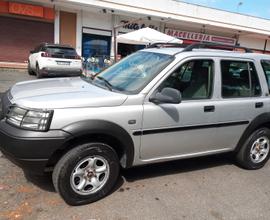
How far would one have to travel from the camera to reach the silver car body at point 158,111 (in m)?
3.26

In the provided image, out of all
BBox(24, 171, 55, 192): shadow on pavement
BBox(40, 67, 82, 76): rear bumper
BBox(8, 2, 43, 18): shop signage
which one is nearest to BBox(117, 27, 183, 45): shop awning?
BBox(40, 67, 82, 76): rear bumper

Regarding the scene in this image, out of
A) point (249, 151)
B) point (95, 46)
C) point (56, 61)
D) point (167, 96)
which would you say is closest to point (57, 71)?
point (56, 61)

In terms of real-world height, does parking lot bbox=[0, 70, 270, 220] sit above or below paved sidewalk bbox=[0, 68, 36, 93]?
above

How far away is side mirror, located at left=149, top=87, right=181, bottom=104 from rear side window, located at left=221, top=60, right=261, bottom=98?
1.02 metres

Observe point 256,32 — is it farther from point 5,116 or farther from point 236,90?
point 5,116

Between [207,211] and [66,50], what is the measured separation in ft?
37.2

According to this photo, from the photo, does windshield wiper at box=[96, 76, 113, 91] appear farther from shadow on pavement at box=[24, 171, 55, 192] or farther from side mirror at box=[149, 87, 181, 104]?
shadow on pavement at box=[24, 171, 55, 192]

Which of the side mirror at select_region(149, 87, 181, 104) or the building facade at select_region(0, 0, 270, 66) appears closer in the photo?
the side mirror at select_region(149, 87, 181, 104)

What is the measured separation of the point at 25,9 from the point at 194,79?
53.0ft

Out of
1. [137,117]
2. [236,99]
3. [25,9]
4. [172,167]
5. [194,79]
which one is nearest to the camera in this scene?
[137,117]

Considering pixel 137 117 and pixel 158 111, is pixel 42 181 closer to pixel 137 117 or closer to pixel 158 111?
pixel 137 117

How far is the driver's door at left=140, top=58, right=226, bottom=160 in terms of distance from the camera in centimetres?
367

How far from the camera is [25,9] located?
17.5 metres

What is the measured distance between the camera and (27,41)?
18.4 meters
